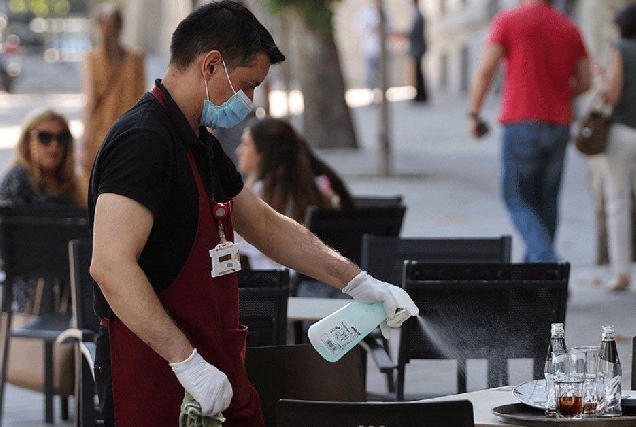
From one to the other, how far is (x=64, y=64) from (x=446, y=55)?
772 inches

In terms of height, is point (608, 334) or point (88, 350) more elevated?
point (608, 334)

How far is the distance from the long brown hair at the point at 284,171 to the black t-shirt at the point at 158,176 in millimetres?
3541

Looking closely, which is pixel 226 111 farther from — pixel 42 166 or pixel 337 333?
pixel 42 166

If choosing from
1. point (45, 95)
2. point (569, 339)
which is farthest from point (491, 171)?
point (45, 95)

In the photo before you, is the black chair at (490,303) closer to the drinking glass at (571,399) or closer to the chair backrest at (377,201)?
the drinking glass at (571,399)

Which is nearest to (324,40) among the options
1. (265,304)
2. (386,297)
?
(265,304)

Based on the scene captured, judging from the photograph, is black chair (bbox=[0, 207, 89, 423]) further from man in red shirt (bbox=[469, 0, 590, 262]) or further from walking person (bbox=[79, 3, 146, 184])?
walking person (bbox=[79, 3, 146, 184])

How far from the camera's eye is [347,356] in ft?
14.6

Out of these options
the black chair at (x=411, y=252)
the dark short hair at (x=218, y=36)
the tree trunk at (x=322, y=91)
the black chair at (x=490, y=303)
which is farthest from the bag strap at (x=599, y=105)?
the tree trunk at (x=322, y=91)

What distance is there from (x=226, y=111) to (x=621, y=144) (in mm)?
6226

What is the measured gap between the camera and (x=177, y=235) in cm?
367

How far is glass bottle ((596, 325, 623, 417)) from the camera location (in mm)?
3793

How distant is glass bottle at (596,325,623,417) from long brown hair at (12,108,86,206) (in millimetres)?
4181

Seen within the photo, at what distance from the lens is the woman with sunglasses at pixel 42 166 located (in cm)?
749
